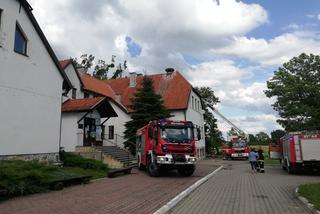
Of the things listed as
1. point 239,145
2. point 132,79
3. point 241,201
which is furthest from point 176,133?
point 239,145

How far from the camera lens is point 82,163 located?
19953 mm

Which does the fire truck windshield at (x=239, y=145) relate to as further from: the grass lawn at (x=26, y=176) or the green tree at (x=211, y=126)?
the grass lawn at (x=26, y=176)

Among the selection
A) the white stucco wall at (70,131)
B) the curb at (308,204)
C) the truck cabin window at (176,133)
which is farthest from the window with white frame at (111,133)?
the curb at (308,204)

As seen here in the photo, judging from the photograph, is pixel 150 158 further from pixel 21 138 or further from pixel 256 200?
pixel 256 200

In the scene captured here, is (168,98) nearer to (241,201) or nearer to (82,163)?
(82,163)

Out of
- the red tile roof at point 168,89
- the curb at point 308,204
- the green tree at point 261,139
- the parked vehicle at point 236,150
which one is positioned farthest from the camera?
the green tree at point 261,139

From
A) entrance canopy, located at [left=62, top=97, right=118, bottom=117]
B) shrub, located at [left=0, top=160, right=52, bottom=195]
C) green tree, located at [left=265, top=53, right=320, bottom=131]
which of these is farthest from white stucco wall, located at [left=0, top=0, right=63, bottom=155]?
green tree, located at [left=265, top=53, right=320, bottom=131]

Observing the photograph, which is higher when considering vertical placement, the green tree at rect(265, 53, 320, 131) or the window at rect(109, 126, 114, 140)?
the green tree at rect(265, 53, 320, 131)

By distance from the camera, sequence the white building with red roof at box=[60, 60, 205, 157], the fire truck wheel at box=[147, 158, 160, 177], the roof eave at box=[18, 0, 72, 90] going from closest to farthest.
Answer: the roof eave at box=[18, 0, 72, 90] < the fire truck wheel at box=[147, 158, 160, 177] < the white building with red roof at box=[60, 60, 205, 157]

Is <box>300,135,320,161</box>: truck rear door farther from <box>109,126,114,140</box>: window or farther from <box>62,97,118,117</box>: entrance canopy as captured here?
<box>109,126,114,140</box>: window

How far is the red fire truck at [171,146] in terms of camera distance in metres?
18.5

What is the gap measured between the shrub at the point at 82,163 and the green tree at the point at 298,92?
67.7 feet

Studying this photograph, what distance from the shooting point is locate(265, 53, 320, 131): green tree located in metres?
32.2

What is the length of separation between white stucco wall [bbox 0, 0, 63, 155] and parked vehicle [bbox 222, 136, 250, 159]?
2854cm
